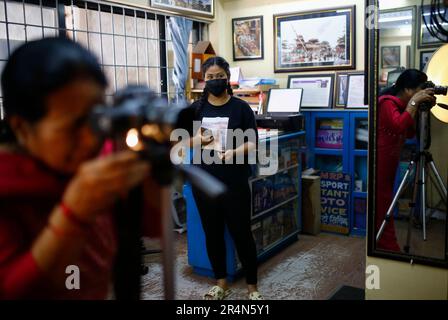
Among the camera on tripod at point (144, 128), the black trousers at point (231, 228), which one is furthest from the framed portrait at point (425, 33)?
the camera on tripod at point (144, 128)

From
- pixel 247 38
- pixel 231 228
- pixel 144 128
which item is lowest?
pixel 231 228

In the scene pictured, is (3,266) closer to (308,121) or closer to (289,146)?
(289,146)

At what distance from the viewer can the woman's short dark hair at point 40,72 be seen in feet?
1.84

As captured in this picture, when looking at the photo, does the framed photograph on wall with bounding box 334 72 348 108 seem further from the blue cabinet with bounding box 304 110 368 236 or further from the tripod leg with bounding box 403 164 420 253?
the tripod leg with bounding box 403 164 420 253

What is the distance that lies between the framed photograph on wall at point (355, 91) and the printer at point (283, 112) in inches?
17.9

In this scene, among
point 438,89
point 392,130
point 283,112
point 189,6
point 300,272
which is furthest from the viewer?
point 189,6

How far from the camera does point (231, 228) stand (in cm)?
274

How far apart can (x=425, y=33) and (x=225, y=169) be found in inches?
55.0

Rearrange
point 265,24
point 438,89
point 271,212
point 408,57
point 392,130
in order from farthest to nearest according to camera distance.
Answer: point 265,24
point 271,212
point 408,57
point 392,130
point 438,89

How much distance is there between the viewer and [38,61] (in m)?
0.57

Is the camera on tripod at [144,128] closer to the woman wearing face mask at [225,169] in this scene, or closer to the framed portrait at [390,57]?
the woman wearing face mask at [225,169]

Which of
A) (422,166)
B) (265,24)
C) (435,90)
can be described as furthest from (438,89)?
(265,24)

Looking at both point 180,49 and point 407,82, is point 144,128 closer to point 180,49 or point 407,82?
point 407,82
